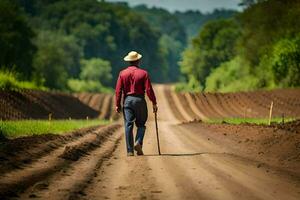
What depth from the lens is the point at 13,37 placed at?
2943 inches

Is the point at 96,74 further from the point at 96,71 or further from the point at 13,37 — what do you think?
the point at 13,37

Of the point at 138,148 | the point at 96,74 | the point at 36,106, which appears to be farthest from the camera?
the point at 96,74

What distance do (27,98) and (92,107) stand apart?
2924cm

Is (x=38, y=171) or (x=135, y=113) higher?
(x=135, y=113)

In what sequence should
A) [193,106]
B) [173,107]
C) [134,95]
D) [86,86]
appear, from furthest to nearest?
[86,86], [173,107], [193,106], [134,95]

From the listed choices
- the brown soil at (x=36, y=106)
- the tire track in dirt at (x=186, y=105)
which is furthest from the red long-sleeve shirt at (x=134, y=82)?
the tire track in dirt at (x=186, y=105)

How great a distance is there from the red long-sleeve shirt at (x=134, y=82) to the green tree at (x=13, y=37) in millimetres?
56933

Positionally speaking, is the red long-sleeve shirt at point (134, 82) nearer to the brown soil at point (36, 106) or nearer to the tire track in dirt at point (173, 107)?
the brown soil at point (36, 106)

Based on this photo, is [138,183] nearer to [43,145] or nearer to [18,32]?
[43,145]

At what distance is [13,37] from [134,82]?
60815 mm

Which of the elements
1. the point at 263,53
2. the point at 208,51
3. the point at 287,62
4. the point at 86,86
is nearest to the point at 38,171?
the point at 287,62

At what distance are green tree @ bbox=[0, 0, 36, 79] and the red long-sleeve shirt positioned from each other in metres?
56.9

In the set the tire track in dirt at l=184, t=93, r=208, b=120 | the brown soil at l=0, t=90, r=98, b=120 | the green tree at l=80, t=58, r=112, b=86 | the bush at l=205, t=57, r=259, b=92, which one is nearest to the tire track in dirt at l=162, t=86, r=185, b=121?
the tire track in dirt at l=184, t=93, r=208, b=120

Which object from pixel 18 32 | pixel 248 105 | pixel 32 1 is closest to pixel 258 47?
pixel 248 105
